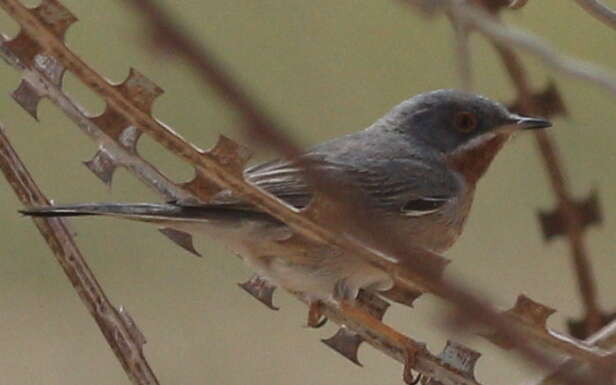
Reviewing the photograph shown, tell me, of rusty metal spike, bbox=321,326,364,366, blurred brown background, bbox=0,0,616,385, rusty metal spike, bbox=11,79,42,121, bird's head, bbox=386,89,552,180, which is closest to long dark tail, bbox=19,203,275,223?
rusty metal spike, bbox=11,79,42,121

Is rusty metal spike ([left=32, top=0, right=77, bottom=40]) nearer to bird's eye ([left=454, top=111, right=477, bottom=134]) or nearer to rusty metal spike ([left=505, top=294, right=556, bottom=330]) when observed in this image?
rusty metal spike ([left=505, top=294, right=556, bottom=330])

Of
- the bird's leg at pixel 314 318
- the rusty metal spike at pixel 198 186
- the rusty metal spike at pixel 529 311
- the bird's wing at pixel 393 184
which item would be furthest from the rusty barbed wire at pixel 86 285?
the bird's wing at pixel 393 184

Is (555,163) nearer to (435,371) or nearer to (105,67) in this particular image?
(435,371)

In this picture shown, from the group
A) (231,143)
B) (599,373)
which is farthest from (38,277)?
(599,373)

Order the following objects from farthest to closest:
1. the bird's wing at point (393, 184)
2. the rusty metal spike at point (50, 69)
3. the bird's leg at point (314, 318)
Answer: the bird's wing at point (393, 184)
the bird's leg at point (314, 318)
the rusty metal spike at point (50, 69)

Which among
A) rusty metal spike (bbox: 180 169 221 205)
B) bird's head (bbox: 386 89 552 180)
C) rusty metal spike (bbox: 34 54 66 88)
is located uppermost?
bird's head (bbox: 386 89 552 180)

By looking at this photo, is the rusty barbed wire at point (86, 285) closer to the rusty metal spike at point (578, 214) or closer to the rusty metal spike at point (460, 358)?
the rusty metal spike at point (460, 358)

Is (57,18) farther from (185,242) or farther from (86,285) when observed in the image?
(185,242)
